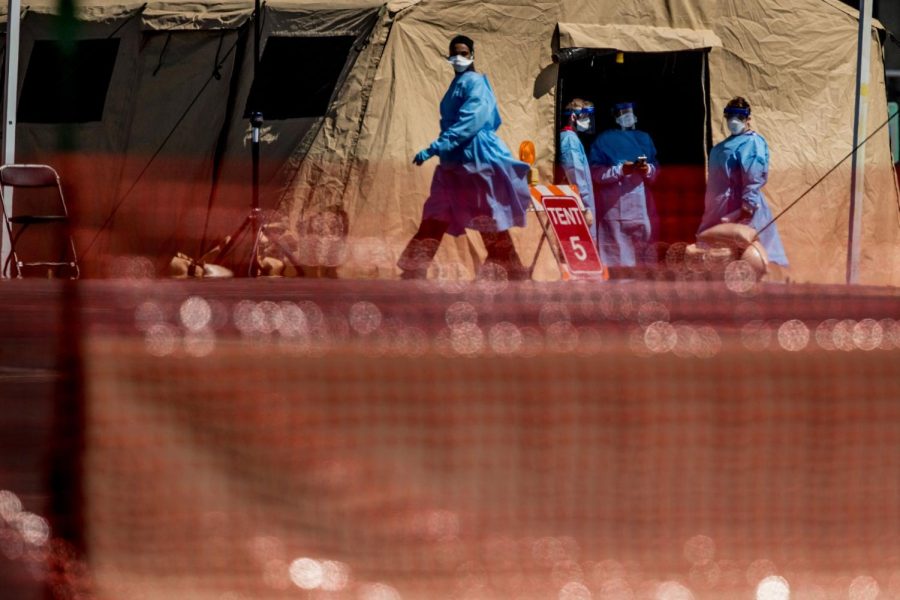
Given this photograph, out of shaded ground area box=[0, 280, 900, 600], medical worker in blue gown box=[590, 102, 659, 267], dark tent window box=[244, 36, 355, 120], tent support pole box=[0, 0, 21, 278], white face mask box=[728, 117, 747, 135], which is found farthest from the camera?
medical worker in blue gown box=[590, 102, 659, 267]

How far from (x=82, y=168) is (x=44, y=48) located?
3.17 ft

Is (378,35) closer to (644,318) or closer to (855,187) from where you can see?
(855,187)

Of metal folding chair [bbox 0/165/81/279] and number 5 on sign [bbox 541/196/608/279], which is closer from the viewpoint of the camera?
metal folding chair [bbox 0/165/81/279]

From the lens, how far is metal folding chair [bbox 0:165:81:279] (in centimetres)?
977

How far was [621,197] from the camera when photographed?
39.2ft

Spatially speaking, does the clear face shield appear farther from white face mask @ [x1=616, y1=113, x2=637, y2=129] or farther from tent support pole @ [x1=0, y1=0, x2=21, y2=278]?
tent support pole @ [x1=0, y1=0, x2=21, y2=278]

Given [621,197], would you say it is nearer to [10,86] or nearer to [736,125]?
[736,125]

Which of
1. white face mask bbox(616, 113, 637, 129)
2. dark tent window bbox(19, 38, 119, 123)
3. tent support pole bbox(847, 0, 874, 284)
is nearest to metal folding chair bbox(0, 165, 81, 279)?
dark tent window bbox(19, 38, 119, 123)

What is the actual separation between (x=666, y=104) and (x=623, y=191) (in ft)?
5.94

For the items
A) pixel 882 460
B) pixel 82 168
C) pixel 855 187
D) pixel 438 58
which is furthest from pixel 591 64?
pixel 882 460

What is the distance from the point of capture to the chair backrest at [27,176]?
388 inches

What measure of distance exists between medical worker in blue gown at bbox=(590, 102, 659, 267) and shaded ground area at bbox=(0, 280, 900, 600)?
29.1 ft

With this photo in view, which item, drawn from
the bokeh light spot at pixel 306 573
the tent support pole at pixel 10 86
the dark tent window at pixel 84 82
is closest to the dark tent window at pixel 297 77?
the dark tent window at pixel 84 82

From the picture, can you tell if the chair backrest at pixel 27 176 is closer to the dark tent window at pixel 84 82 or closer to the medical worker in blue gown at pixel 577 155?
the dark tent window at pixel 84 82
